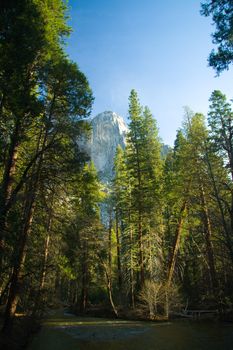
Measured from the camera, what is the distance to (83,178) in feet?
41.4

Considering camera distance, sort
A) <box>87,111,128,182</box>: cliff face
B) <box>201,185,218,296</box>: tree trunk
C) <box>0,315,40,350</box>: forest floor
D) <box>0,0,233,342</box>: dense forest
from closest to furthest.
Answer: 1. <box>0,315,40,350</box>: forest floor
2. <box>0,0,233,342</box>: dense forest
3. <box>201,185,218,296</box>: tree trunk
4. <box>87,111,128,182</box>: cliff face

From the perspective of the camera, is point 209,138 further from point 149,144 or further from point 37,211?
point 37,211

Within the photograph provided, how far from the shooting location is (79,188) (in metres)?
13.1

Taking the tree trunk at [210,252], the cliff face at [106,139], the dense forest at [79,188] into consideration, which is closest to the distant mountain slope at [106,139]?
the cliff face at [106,139]

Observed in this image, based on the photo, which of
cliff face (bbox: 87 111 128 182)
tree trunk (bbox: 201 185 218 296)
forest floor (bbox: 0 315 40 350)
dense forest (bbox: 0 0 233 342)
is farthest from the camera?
cliff face (bbox: 87 111 128 182)

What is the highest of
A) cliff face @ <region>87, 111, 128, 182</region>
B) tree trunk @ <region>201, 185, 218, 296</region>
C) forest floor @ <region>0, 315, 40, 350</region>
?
cliff face @ <region>87, 111, 128, 182</region>

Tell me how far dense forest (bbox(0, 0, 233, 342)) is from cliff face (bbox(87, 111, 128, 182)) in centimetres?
12391

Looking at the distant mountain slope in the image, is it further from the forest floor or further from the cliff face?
the forest floor

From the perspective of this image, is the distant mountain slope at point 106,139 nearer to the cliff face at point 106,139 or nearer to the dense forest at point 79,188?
the cliff face at point 106,139

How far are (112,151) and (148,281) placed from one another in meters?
144

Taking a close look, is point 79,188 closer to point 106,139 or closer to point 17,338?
point 17,338

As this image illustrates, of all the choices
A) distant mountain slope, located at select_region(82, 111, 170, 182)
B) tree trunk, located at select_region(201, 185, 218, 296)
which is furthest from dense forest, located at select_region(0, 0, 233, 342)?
distant mountain slope, located at select_region(82, 111, 170, 182)

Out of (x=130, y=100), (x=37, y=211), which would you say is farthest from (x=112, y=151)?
(x=37, y=211)

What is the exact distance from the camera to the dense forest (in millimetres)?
10125
